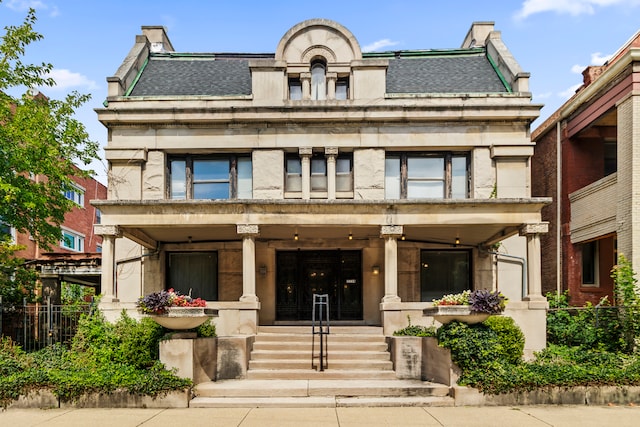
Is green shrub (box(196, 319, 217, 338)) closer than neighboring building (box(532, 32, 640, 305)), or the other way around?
green shrub (box(196, 319, 217, 338))

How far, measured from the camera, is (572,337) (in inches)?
598

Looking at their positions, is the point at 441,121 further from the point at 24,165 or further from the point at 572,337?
the point at 24,165

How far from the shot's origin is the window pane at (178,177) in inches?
723

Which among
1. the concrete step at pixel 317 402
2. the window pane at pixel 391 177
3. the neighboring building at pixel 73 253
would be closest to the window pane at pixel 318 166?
the window pane at pixel 391 177

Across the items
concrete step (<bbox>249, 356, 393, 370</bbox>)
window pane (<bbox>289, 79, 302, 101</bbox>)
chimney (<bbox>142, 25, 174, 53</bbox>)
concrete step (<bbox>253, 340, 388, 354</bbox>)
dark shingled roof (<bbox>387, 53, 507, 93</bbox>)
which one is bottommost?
concrete step (<bbox>249, 356, 393, 370</bbox>)

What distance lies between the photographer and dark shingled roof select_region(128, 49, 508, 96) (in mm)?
19375

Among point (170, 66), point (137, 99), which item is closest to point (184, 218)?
point (137, 99)

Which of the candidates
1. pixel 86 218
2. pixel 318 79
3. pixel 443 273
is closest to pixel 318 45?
pixel 318 79

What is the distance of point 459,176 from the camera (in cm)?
1833

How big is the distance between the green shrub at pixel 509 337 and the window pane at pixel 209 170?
988cm

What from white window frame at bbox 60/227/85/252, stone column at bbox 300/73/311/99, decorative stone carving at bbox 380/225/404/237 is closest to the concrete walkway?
decorative stone carving at bbox 380/225/404/237

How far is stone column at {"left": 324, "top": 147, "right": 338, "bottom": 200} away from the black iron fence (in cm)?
798

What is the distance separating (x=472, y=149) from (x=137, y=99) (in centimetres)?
1127

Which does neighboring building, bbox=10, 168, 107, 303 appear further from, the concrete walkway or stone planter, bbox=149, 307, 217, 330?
the concrete walkway
